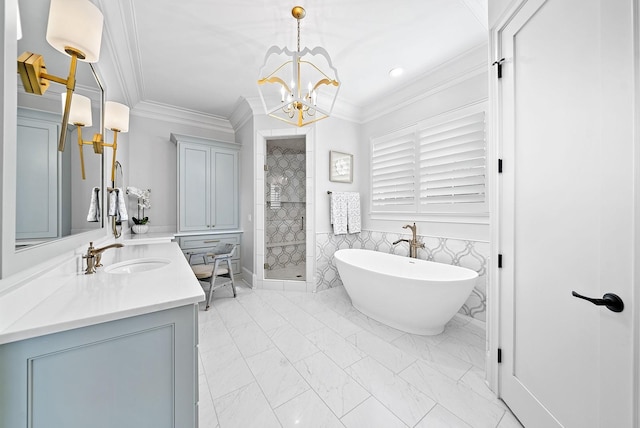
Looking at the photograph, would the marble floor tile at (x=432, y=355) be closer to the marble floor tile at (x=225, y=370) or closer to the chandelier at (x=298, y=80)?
the marble floor tile at (x=225, y=370)

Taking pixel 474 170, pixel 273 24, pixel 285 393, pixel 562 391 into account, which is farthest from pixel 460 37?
pixel 285 393

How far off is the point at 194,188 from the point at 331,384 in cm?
309

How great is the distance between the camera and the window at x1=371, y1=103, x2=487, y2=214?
2334 mm

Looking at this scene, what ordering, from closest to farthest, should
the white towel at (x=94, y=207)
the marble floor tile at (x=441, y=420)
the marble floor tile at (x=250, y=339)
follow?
the marble floor tile at (x=441, y=420)
the white towel at (x=94, y=207)
the marble floor tile at (x=250, y=339)

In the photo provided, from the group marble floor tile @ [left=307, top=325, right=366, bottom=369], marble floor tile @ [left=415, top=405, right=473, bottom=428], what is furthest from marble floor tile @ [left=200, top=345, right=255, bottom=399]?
marble floor tile @ [left=415, top=405, right=473, bottom=428]

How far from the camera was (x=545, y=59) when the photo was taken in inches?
44.2

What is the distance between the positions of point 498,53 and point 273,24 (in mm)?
1681

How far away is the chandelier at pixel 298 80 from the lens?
1657 mm

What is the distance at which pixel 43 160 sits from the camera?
0.83 meters

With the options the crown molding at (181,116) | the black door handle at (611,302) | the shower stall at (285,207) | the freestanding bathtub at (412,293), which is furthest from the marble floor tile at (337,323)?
the crown molding at (181,116)

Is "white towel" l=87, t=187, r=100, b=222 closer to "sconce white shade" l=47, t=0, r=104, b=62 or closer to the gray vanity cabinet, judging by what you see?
"sconce white shade" l=47, t=0, r=104, b=62

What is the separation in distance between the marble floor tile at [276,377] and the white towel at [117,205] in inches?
62.2

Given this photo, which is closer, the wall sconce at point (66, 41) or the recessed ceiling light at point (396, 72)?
the wall sconce at point (66, 41)

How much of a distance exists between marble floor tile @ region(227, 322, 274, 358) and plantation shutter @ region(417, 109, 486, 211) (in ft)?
7.28
